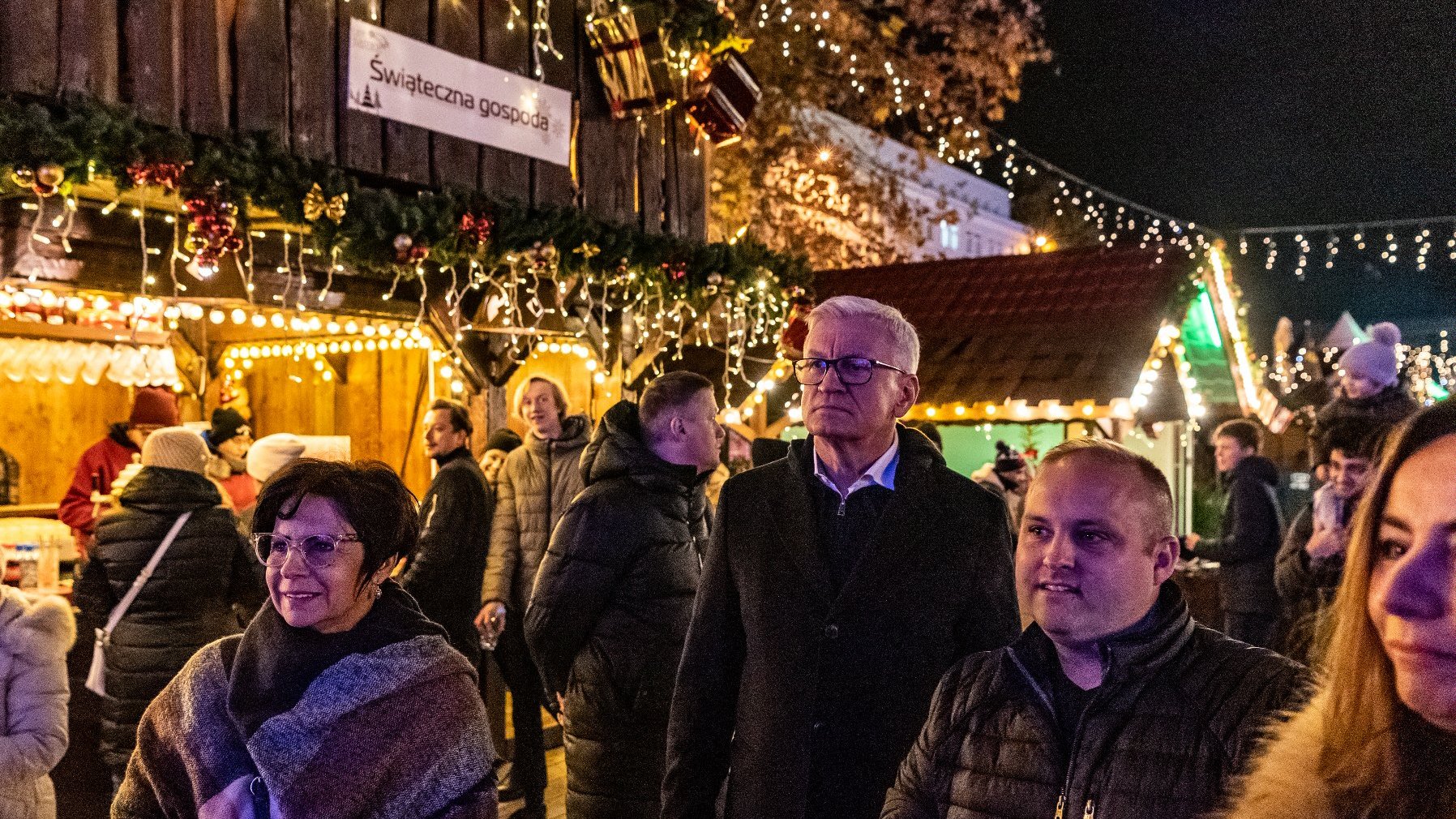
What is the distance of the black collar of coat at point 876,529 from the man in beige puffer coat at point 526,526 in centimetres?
327

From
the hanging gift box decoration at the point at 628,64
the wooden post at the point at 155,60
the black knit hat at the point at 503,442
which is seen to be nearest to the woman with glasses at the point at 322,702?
the wooden post at the point at 155,60

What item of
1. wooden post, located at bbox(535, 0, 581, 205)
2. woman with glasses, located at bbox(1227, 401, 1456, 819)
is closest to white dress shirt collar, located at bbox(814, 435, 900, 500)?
woman with glasses, located at bbox(1227, 401, 1456, 819)

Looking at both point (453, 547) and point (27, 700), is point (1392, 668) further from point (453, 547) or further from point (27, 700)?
point (453, 547)

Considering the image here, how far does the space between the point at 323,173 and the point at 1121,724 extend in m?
5.44

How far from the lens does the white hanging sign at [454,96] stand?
257 inches

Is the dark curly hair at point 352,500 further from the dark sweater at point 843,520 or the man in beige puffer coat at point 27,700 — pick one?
the man in beige puffer coat at point 27,700

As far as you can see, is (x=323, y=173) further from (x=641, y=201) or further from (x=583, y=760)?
(x=583, y=760)

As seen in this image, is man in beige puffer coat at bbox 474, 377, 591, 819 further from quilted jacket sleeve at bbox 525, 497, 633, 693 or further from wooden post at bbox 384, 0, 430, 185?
quilted jacket sleeve at bbox 525, 497, 633, 693

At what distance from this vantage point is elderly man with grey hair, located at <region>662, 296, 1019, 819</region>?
2639 mm

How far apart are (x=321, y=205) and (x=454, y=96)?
5.08 ft

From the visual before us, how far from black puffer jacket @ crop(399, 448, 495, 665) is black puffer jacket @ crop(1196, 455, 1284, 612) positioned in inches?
→ 191

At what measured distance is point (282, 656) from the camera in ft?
7.59

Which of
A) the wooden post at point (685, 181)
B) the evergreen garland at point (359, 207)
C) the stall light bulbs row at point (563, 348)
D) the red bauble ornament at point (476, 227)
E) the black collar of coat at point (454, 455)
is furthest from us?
the stall light bulbs row at point (563, 348)

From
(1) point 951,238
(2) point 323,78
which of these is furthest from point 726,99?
(1) point 951,238
